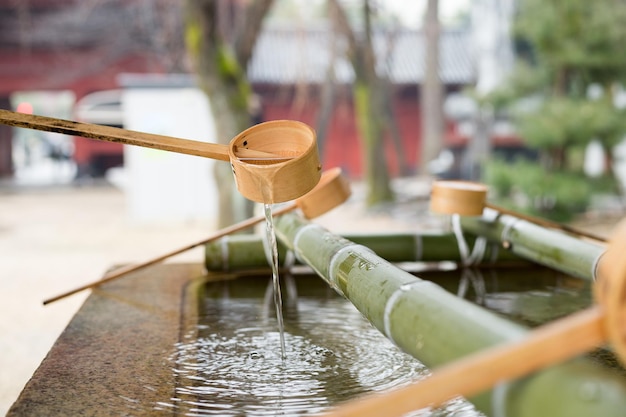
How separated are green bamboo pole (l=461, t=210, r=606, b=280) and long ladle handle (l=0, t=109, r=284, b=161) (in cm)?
128

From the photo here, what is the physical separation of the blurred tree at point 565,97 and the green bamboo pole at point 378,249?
18.9 feet

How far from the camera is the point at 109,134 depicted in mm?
1763

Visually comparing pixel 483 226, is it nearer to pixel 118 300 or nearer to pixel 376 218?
pixel 118 300

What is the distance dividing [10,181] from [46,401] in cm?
1521

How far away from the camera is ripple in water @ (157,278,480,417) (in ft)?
5.53

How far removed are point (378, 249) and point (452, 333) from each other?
182 centimetres

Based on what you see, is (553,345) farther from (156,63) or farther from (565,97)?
(156,63)

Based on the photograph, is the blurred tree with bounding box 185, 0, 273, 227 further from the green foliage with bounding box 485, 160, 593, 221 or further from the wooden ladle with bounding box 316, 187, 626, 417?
the wooden ladle with bounding box 316, 187, 626, 417

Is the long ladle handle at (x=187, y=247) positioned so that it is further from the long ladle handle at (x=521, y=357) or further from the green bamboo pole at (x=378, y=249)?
the long ladle handle at (x=521, y=357)

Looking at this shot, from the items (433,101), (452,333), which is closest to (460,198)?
(452,333)

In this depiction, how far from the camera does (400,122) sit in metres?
16.4

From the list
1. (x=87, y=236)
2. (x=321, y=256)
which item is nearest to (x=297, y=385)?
(x=321, y=256)

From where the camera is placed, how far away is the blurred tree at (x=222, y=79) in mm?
6520

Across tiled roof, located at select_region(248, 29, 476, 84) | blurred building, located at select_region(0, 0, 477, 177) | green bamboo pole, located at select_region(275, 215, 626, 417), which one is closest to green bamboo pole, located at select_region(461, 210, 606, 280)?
green bamboo pole, located at select_region(275, 215, 626, 417)
